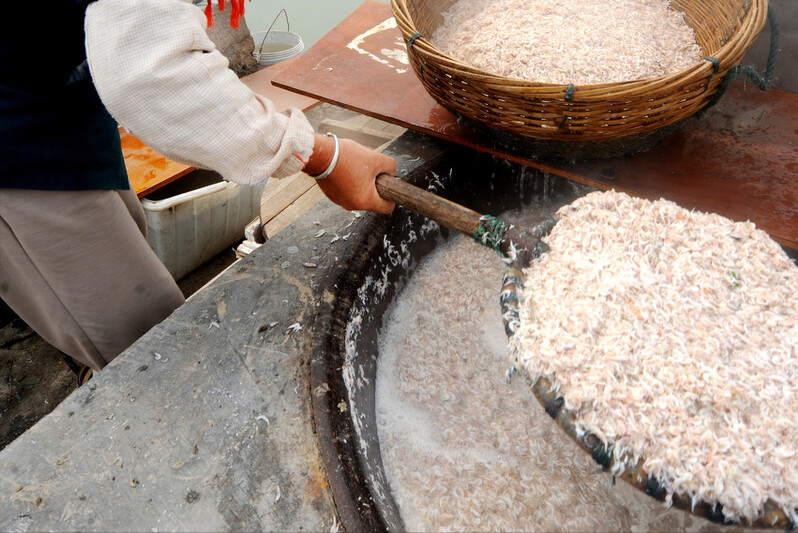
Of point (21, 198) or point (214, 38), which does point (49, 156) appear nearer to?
point (21, 198)

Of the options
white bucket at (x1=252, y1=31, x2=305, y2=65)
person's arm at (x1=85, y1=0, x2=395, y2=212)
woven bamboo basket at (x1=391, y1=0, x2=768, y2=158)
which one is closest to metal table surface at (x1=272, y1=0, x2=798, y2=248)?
woven bamboo basket at (x1=391, y1=0, x2=768, y2=158)

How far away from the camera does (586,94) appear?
4.48 feet

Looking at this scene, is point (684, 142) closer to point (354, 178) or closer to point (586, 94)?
point (586, 94)

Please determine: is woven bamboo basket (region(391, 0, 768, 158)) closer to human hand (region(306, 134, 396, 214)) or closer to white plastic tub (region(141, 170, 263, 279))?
human hand (region(306, 134, 396, 214))

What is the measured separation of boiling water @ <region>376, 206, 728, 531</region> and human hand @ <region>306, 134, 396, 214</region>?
44cm

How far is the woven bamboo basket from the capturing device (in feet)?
4.52

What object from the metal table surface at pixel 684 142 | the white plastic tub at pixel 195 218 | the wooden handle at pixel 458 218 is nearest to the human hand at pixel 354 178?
the wooden handle at pixel 458 218

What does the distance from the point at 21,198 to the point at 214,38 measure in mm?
3040

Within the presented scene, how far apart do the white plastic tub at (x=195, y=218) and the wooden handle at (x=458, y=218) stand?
1.67 metres

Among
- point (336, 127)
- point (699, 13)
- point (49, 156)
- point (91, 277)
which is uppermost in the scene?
point (49, 156)

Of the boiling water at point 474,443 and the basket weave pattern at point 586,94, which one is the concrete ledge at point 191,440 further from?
the basket weave pattern at point 586,94

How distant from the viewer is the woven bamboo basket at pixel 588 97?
1379mm

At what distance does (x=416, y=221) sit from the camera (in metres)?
1.96

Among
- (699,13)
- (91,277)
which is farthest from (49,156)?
(699,13)
